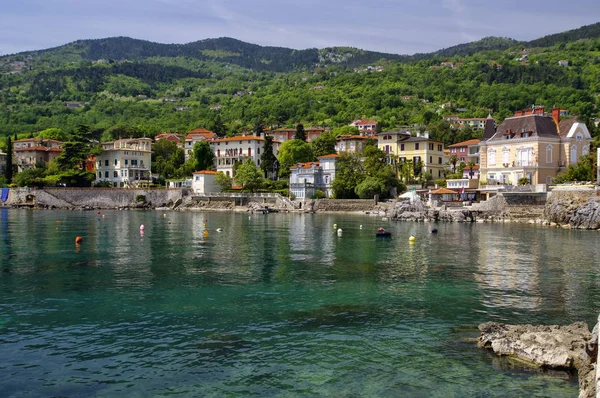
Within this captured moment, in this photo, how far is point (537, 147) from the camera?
65.6 m

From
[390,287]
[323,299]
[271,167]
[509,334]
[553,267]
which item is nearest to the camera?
[509,334]

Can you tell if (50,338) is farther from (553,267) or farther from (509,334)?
(553,267)

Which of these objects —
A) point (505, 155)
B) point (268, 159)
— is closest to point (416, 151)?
point (505, 155)

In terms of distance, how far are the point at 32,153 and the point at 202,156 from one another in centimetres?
3768

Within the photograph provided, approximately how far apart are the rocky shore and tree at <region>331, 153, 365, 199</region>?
7065 centimetres

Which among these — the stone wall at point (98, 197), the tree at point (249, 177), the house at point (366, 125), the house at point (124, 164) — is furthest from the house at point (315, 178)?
the house at point (366, 125)

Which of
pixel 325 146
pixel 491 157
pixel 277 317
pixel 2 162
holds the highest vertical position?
pixel 325 146

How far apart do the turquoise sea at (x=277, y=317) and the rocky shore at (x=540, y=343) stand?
1.48 ft

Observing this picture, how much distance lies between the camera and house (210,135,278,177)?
106438 millimetres

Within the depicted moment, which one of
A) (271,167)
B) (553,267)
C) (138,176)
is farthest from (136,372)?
(138,176)

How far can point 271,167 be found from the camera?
101 meters

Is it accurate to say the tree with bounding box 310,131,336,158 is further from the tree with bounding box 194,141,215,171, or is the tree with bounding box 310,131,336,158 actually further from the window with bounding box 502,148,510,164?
the window with bounding box 502,148,510,164

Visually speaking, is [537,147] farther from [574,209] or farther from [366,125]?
[366,125]

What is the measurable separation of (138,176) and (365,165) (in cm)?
4925
